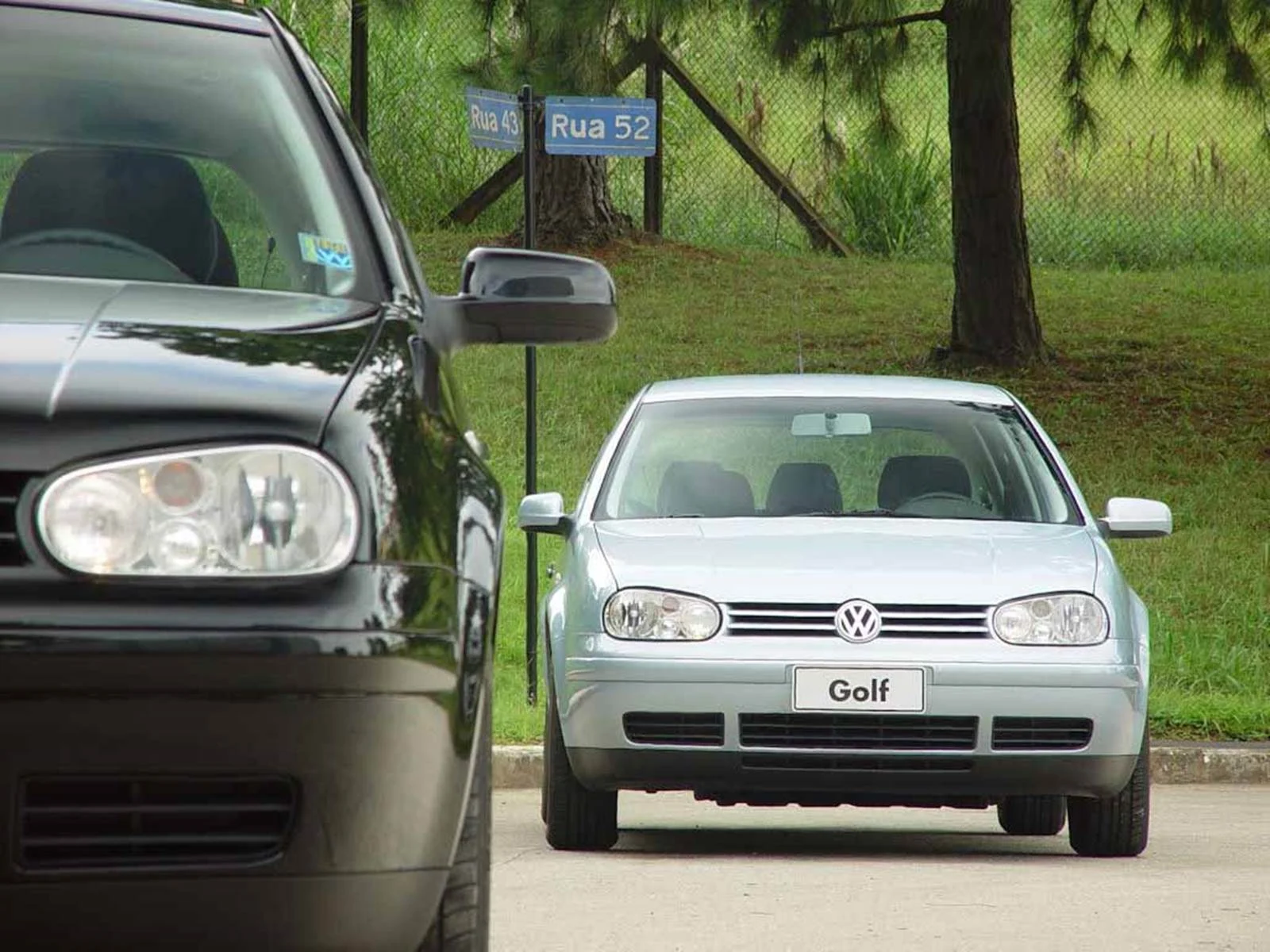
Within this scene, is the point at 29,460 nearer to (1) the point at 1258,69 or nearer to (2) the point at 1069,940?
(2) the point at 1069,940

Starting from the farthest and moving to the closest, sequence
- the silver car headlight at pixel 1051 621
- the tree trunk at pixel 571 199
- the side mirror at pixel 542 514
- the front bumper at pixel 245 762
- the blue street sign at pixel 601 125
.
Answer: the tree trunk at pixel 571 199 < the blue street sign at pixel 601 125 < the side mirror at pixel 542 514 < the silver car headlight at pixel 1051 621 < the front bumper at pixel 245 762

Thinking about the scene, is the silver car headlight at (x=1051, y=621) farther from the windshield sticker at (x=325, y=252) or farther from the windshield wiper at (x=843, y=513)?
the windshield sticker at (x=325, y=252)

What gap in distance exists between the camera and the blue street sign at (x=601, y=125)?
11.6 m

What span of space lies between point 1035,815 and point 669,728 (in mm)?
1840

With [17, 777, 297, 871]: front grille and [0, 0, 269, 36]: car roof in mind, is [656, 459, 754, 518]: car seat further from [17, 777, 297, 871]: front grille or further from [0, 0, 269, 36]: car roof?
[17, 777, 297, 871]: front grille

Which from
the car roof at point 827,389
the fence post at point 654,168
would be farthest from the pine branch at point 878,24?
the car roof at point 827,389

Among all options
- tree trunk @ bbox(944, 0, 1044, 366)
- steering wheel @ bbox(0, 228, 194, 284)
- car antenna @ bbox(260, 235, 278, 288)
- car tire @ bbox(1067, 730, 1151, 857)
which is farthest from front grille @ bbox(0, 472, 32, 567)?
tree trunk @ bbox(944, 0, 1044, 366)

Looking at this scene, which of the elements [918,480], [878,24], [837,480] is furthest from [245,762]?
[878,24]

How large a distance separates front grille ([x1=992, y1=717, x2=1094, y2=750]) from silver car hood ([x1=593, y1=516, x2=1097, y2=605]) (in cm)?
36

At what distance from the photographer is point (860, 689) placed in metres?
7.34

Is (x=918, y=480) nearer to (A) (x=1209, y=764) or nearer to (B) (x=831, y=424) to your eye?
(B) (x=831, y=424)

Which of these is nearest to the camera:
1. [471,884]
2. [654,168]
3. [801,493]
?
[471,884]

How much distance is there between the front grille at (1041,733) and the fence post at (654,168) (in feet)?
50.2

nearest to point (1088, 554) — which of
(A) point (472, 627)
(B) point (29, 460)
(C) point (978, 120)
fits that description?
(A) point (472, 627)
